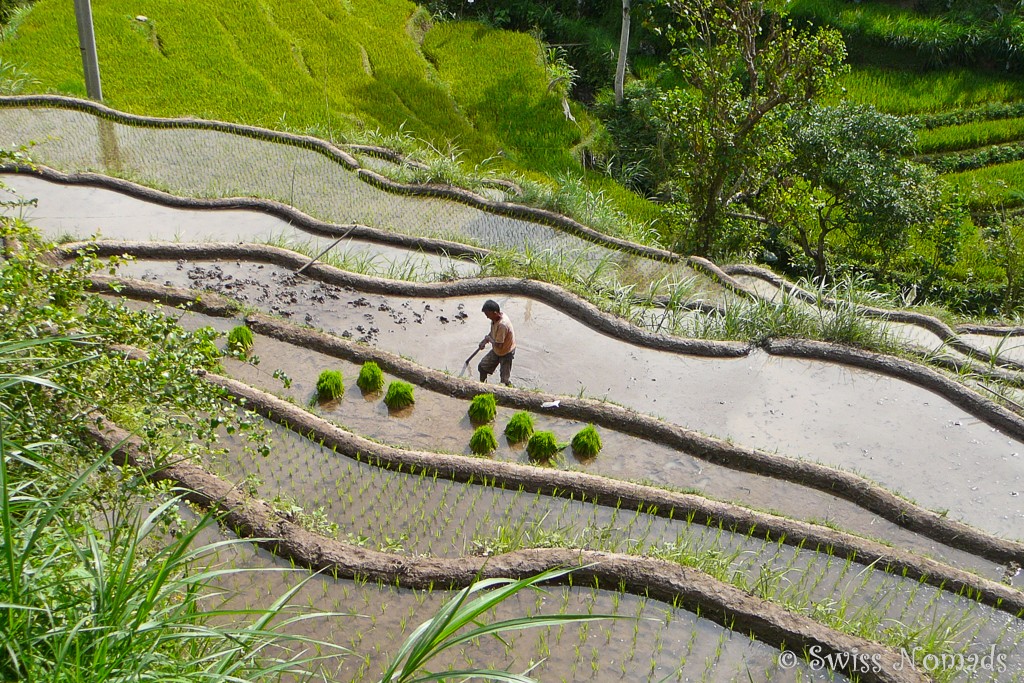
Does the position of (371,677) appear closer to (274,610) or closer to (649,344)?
(274,610)

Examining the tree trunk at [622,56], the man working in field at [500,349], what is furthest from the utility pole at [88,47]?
the tree trunk at [622,56]

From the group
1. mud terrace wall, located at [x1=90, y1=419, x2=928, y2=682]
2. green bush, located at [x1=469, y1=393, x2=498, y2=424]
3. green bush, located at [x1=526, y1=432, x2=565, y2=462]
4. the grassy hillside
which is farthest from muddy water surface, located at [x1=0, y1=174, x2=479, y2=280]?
mud terrace wall, located at [x1=90, y1=419, x2=928, y2=682]

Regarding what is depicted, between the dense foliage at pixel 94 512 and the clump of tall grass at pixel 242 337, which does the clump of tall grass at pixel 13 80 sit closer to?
the clump of tall grass at pixel 242 337

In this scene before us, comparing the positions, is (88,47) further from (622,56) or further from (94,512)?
(94,512)

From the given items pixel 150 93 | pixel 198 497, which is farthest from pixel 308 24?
pixel 198 497

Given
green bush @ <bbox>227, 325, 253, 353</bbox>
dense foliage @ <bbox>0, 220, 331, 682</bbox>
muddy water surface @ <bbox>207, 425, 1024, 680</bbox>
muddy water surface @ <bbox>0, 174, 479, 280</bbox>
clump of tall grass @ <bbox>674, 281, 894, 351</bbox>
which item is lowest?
muddy water surface @ <bbox>207, 425, 1024, 680</bbox>

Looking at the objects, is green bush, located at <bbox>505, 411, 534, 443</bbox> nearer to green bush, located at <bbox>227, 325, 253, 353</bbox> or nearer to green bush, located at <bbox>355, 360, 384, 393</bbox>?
green bush, located at <bbox>355, 360, 384, 393</bbox>

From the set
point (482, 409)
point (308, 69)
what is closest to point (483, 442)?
point (482, 409)
